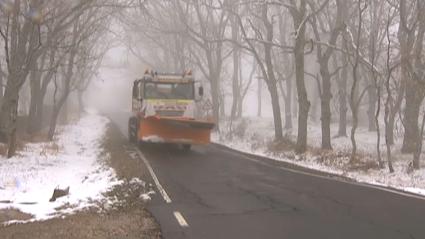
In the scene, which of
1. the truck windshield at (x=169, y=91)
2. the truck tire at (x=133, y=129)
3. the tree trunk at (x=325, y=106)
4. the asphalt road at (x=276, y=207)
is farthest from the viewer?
the truck tire at (x=133, y=129)

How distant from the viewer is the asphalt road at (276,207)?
358 inches

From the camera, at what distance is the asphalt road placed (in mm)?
9086

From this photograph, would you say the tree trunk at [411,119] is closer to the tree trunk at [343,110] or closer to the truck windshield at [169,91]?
the truck windshield at [169,91]

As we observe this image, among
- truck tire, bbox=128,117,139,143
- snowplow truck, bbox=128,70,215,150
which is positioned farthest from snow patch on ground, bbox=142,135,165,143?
truck tire, bbox=128,117,139,143

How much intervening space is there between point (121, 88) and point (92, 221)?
112888mm

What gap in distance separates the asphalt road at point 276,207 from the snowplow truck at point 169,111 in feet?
16.9

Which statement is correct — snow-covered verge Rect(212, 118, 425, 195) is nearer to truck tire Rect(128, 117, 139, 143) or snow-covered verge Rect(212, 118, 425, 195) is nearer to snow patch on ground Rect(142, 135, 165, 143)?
snow patch on ground Rect(142, 135, 165, 143)

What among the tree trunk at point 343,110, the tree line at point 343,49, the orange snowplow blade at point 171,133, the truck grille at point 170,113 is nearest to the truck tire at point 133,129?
the truck grille at point 170,113

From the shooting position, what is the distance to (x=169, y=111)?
79.8ft

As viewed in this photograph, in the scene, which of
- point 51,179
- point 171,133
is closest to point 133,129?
point 171,133

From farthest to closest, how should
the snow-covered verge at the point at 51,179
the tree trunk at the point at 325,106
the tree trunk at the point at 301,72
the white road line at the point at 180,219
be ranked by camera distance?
the tree trunk at the point at 325,106
the tree trunk at the point at 301,72
the snow-covered verge at the point at 51,179
the white road line at the point at 180,219

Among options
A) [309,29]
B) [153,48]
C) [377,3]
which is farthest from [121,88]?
[377,3]

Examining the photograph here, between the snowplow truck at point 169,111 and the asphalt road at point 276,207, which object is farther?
the snowplow truck at point 169,111

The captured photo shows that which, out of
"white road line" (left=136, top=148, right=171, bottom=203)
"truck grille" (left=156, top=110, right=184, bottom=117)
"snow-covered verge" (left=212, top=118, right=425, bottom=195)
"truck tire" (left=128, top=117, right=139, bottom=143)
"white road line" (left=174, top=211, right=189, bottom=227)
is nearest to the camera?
"white road line" (left=174, top=211, right=189, bottom=227)
